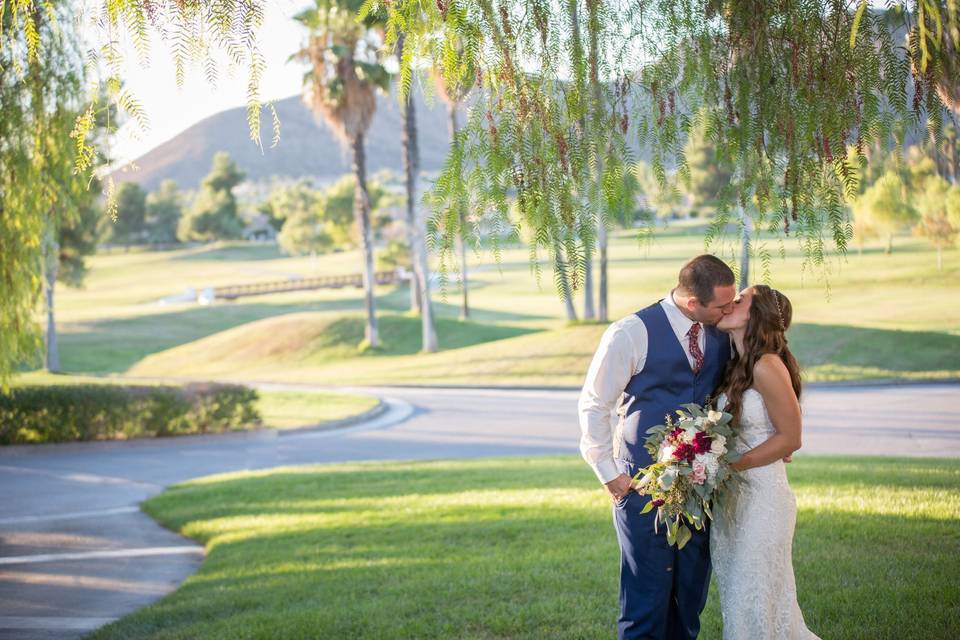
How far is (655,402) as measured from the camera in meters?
4.66

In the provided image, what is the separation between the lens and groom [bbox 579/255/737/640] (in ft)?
14.8

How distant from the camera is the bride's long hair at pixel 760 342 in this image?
4.42 m

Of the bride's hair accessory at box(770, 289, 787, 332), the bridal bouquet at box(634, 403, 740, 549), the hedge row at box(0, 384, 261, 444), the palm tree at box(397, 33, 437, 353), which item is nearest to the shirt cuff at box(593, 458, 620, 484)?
the bridal bouquet at box(634, 403, 740, 549)

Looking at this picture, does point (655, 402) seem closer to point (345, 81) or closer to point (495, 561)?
point (495, 561)

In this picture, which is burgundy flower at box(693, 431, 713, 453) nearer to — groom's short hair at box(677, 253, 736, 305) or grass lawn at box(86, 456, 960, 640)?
groom's short hair at box(677, 253, 736, 305)

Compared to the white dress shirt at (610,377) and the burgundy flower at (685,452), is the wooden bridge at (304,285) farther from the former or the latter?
the burgundy flower at (685,452)

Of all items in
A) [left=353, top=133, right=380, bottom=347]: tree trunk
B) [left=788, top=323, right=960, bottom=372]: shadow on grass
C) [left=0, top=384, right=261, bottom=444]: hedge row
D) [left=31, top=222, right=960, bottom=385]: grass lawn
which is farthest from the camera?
[left=353, top=133, right=380, bottom=347]: tree trunk

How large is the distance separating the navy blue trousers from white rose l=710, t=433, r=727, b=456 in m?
0.42

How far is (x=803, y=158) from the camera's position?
5258 millimetres

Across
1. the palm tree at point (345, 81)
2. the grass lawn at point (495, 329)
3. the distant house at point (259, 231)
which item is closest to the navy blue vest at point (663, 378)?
the grass lawn at point (495, 329)

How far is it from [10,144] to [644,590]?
7833 mm

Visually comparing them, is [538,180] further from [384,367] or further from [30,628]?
[384,367]

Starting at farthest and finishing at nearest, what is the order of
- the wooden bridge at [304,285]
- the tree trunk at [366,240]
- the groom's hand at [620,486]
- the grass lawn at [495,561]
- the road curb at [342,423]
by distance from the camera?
the wooden bridge at [304,285] < the tree trunk at [366,240] < the road curb at [342,423] < the grass lawn at [495,561] < the groom's hand at [620,486]

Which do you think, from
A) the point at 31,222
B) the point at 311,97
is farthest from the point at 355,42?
the point at 31,222
